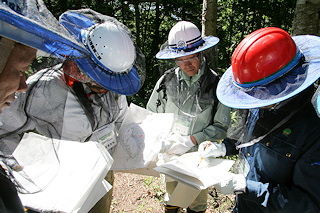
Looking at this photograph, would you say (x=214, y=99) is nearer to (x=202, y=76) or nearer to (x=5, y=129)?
(x=202, y=76)

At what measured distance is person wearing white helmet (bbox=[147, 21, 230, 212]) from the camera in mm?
2543

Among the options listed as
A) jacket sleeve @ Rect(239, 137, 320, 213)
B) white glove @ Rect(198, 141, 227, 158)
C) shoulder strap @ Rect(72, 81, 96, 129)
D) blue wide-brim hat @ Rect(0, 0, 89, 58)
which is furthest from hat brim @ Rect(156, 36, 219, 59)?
blue wide-brim hat @ Rect(0, 0, 89, 58)

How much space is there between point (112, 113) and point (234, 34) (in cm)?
1237

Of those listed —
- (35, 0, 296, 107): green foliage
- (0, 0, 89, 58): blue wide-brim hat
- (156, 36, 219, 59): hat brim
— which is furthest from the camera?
(35, 0, 296, 107): green foliage

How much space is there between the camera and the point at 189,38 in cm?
271

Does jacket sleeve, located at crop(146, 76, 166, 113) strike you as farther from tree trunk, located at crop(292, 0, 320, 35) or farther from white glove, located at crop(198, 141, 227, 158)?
tree trunk, located at crop(292, 0, 320, 35)

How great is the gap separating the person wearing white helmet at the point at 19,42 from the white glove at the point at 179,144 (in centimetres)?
157

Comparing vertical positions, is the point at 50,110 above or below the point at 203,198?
above

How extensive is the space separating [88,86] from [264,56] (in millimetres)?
1296

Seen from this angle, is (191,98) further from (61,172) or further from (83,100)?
(61,172)

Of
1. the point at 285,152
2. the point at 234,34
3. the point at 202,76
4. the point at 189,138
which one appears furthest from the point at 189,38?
the point at 234,34

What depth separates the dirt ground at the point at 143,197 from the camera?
3.29m

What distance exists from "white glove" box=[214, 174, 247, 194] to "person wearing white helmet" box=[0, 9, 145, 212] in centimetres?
101

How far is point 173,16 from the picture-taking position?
1131 centimetres
